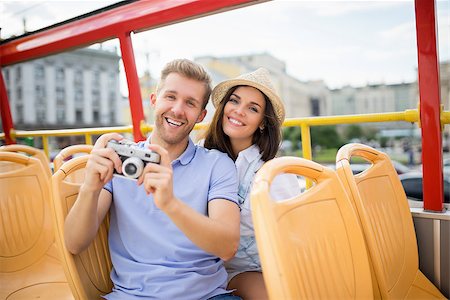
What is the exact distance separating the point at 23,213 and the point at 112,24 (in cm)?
127

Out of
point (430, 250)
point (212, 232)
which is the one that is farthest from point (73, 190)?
point (430, 250)

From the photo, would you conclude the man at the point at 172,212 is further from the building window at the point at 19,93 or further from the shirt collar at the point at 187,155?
the building window at the point at 19,93

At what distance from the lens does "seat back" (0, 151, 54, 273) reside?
5.59ft

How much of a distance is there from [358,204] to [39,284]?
1386 millimetres

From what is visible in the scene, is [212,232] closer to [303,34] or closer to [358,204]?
[358,204]

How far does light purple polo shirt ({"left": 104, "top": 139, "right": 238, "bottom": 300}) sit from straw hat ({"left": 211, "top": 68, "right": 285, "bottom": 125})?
39 cm

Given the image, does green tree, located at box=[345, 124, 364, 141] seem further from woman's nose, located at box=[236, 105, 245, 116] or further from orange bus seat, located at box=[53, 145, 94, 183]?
woman's nose, located at box=[236, 105, 245, 116]

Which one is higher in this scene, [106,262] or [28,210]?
[28,210]

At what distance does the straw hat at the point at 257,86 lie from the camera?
1.51m

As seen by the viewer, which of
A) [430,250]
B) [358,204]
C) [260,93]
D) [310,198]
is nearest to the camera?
[310,198]

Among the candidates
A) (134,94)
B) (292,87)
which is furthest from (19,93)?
(292,87)

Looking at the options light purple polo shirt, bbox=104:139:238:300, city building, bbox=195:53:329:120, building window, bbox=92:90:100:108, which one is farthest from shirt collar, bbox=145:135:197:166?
city building, bbox=195:53:329:120

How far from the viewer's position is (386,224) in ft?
4.82

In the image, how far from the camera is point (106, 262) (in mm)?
1348
